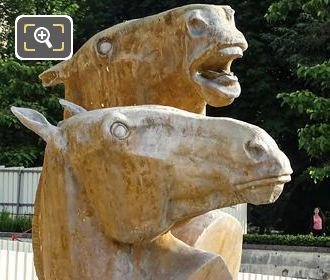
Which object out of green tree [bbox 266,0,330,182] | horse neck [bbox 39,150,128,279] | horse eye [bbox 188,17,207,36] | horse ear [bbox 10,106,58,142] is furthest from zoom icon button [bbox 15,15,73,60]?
green tree [bbox 266,0,330,182]

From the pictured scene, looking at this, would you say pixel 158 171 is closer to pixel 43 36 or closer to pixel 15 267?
pixel 43 36

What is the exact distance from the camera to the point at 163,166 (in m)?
2.46

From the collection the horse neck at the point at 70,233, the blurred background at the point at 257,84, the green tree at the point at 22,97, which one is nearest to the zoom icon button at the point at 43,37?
the horse neck at the point at 70,233

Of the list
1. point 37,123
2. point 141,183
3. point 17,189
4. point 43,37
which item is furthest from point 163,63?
point 17,189

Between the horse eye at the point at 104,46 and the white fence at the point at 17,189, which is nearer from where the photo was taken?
the horse eye at the point at 104,46

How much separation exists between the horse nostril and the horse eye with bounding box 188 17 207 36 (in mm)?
585

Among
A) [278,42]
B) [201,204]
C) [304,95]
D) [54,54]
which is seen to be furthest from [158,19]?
[278,42]

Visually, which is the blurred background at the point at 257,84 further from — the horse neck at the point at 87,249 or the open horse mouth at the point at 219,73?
the horse neck at the point at 87,249

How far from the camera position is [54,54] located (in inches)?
190

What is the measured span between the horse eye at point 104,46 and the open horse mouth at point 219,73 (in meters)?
0.34

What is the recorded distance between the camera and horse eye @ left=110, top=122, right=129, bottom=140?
2.50 meters

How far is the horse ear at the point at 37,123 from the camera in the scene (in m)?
2.63

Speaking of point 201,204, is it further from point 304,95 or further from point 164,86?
point 304,95

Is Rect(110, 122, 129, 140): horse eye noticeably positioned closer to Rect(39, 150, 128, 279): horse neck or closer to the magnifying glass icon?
Rect(39, 150, 128, 279): horse neck
